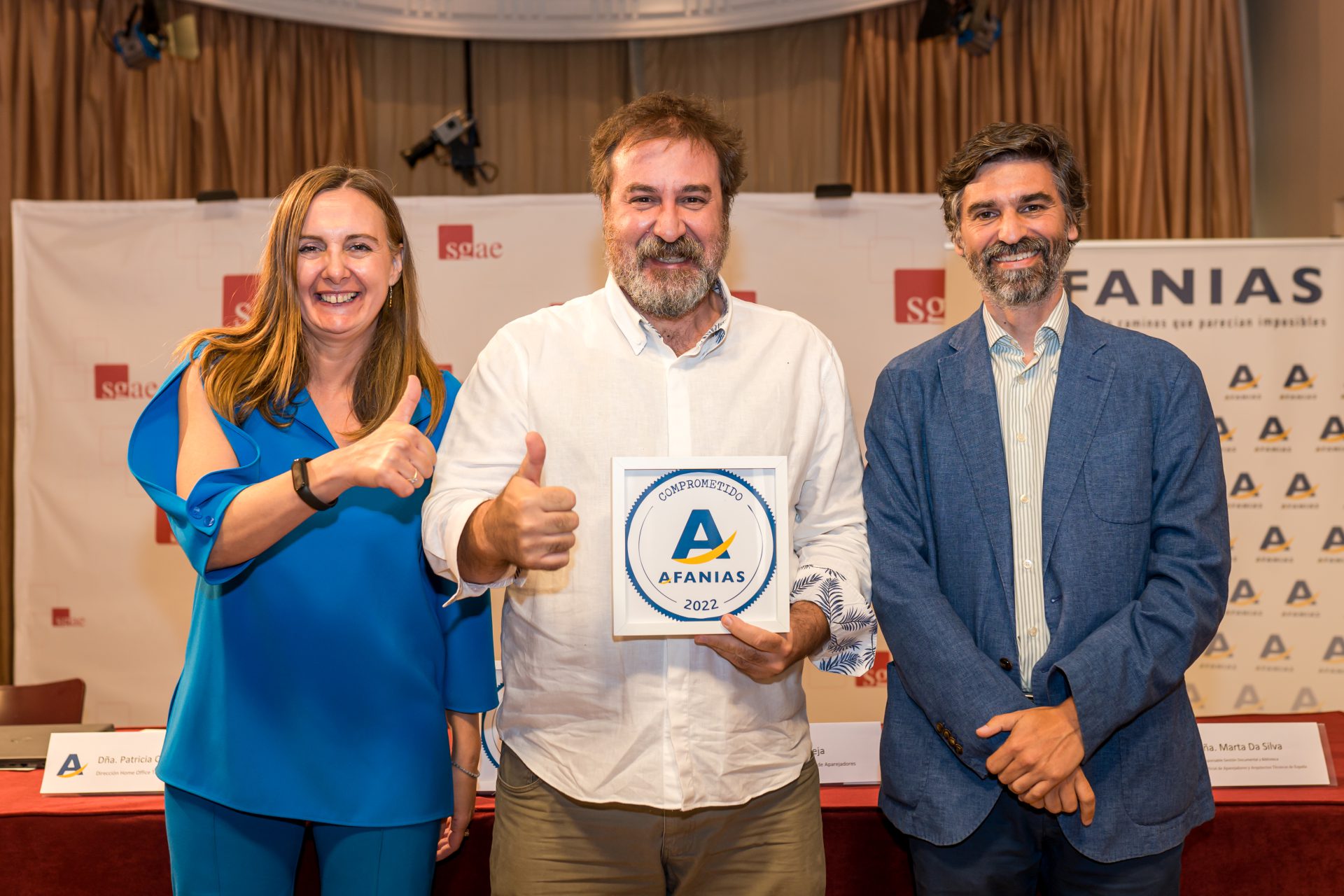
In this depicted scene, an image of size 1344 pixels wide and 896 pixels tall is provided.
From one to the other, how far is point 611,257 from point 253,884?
3.88 ft

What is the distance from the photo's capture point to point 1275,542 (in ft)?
13.1

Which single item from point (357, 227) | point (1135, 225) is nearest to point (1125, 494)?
point (357, 227)

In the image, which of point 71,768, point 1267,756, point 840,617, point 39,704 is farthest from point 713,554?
point 39,704

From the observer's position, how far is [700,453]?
1.76 m

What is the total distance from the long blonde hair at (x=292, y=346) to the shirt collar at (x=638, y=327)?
0.37 m

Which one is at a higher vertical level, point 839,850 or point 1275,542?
point 1275,542

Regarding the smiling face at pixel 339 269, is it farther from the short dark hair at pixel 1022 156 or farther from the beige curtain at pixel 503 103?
the beige curtain at pixel 503 103

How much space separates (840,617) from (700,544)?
0.30m

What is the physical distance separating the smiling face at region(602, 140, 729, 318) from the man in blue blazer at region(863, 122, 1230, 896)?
0.47 meters

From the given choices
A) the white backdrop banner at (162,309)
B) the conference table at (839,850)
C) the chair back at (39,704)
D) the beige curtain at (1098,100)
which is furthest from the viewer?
the beige curtain at (1098,100)

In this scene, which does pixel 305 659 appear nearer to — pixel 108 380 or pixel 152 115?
pixel 108 380

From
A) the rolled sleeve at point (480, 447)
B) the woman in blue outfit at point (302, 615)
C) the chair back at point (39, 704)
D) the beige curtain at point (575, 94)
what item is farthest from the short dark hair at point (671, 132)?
the beige curtain at point (575, 94)

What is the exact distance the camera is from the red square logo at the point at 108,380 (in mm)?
4590

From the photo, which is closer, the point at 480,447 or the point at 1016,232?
the point at 480,447
